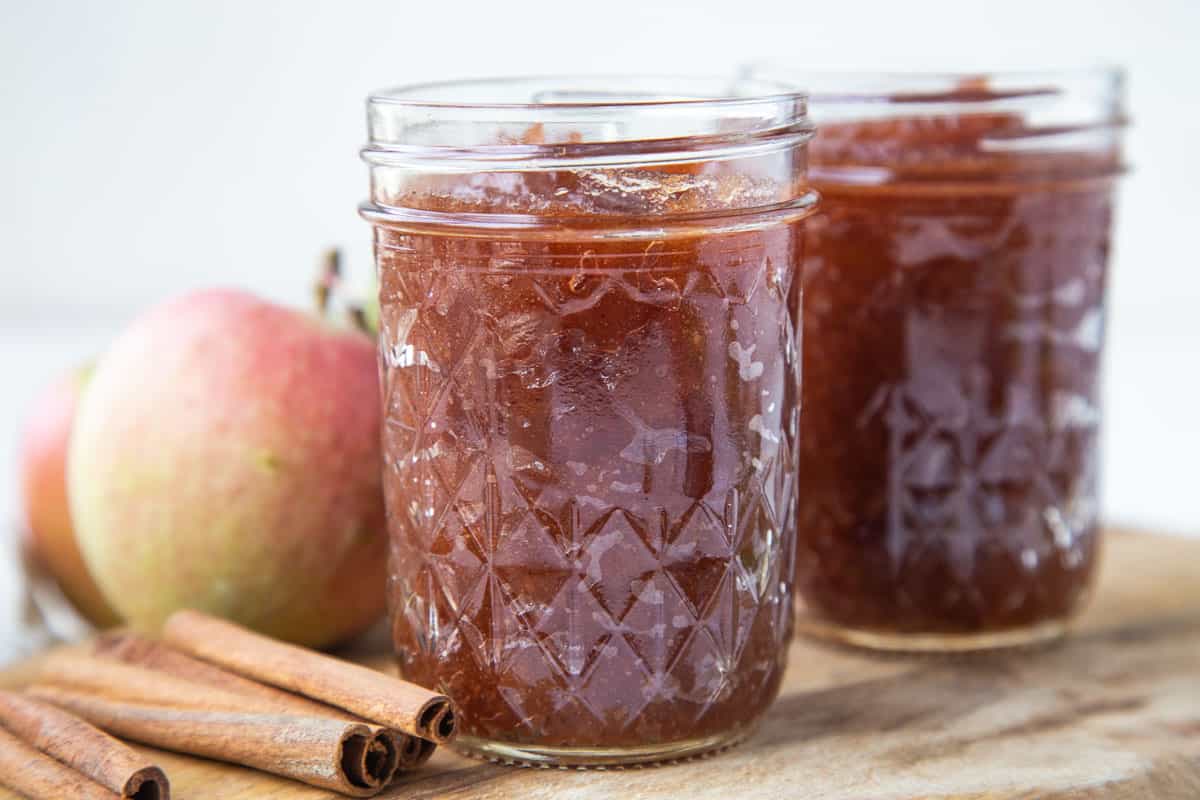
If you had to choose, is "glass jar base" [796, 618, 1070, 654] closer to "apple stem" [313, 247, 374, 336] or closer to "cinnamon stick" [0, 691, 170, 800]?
"apple stem" [313, 247, 374, 336]

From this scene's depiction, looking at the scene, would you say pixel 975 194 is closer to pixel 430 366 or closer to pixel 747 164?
pixel 747 164

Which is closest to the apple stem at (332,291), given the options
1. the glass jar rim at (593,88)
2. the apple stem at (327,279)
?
the apple stem at (327,279)

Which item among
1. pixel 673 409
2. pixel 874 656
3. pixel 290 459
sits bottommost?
pixel 874 656

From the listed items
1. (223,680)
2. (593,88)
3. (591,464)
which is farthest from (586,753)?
(593,88)

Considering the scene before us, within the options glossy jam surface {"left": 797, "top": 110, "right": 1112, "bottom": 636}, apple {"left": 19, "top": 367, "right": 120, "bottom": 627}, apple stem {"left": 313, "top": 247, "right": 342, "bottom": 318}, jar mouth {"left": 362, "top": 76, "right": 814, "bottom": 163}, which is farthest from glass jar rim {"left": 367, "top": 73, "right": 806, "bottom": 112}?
apple {"left": 19, "top": 367, "right": 120, "bottom": 627}

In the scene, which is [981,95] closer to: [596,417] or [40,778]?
[596,417]

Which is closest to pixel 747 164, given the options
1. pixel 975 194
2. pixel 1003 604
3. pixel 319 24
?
pixel 975 194
